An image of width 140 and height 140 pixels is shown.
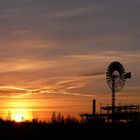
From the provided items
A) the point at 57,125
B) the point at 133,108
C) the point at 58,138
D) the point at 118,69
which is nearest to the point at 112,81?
the point at 118,69

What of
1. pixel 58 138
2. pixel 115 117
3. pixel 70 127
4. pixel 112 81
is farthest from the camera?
pixel 112 81

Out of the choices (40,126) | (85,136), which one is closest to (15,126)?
(40,126)

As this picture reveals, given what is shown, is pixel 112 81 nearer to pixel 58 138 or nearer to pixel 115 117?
pixel 115 117

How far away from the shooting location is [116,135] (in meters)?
39.9

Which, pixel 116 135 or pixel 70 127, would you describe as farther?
pixel 70 127

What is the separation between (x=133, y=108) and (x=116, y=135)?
124ft

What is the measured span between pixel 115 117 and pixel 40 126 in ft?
108

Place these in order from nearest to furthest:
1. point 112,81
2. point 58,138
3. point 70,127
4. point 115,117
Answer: point 58,138, point 70,127, point 115,117, point 112,81

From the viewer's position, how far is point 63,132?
133 ft

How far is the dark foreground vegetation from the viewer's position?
128 ft

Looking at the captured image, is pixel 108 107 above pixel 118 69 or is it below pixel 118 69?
below

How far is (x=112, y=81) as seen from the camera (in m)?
83.8

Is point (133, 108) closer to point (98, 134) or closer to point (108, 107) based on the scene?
point (108, 107)

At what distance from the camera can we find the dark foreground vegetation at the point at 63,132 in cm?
3903
